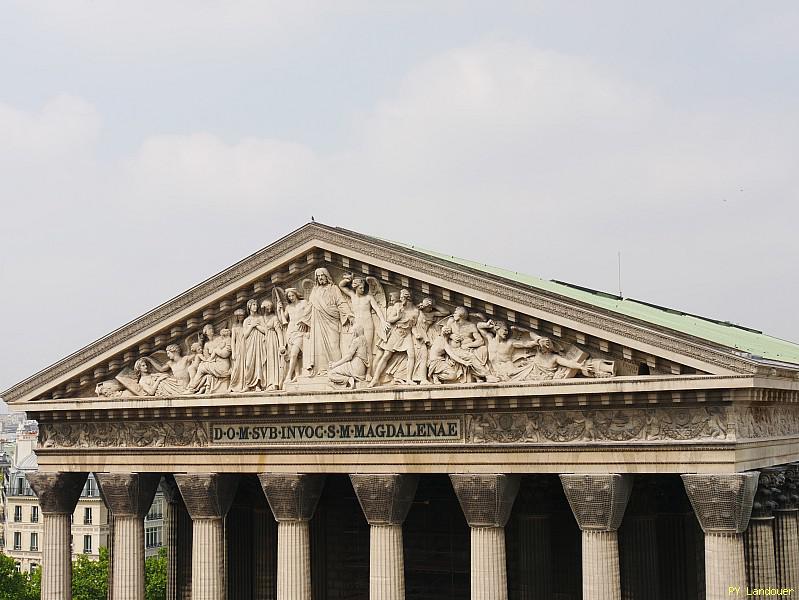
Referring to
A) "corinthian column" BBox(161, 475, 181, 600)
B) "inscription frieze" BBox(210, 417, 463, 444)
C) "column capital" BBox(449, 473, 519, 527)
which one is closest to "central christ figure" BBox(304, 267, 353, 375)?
"inscription frieze" BBox(210, 417, 463, 444)

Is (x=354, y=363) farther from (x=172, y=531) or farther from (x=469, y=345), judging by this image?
(x=172, y=531)

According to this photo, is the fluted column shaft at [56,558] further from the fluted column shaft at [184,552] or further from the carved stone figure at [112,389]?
the fluted column shaft at [184,552]

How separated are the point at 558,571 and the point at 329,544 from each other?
24.2 feet

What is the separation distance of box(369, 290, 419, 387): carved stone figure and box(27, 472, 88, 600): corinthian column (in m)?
11.0

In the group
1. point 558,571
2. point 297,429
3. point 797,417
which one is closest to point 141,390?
point 297,429

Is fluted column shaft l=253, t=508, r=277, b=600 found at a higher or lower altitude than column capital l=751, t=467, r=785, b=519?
lower

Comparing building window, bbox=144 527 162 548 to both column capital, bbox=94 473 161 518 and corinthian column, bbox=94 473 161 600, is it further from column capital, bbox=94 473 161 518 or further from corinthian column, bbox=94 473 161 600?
column capital, bbox=94 473 161 518

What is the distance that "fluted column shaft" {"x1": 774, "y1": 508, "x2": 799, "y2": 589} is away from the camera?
26.8 metres

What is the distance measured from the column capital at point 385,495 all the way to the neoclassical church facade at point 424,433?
49mm

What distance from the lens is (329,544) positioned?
3597 centimetres

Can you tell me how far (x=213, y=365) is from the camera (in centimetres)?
3047

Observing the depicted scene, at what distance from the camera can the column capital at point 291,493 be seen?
29.7m

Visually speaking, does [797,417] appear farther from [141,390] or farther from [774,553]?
[141,390]

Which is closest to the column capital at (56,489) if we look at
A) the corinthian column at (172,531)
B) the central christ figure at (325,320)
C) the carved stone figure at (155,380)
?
the carved stone figure at (155,380)
